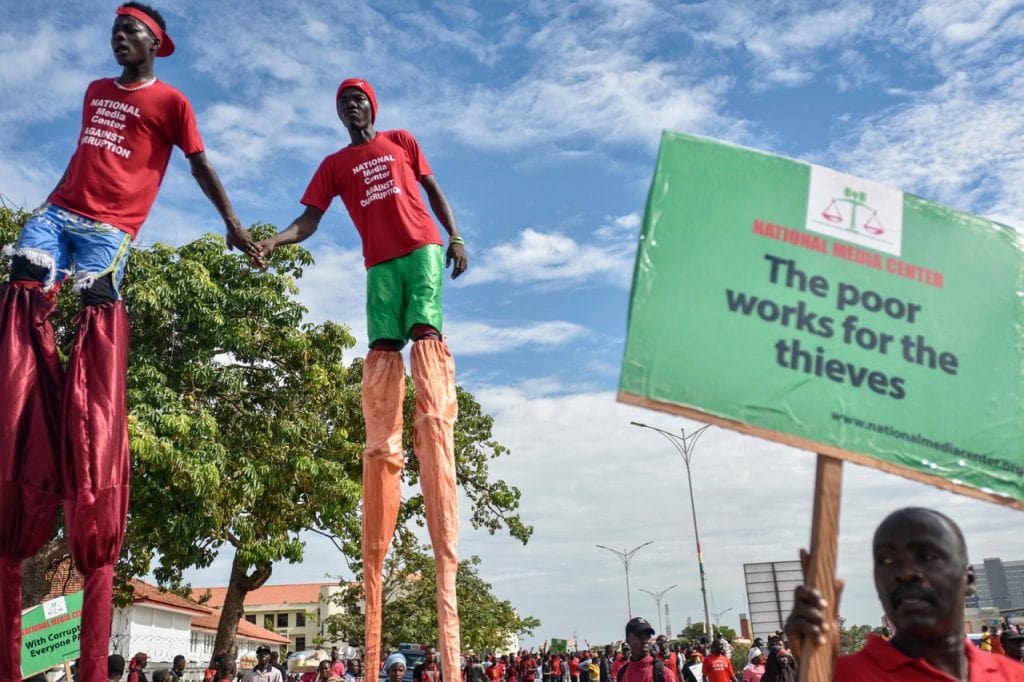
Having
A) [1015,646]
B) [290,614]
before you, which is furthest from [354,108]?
[290,614]

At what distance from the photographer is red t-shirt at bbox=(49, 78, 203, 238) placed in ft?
15.6

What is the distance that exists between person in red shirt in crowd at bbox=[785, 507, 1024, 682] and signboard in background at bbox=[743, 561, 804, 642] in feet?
49.8

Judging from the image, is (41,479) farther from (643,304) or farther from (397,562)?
(397,562)

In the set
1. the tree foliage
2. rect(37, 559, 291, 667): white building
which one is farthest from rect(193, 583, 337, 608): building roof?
Result: the tree foliage

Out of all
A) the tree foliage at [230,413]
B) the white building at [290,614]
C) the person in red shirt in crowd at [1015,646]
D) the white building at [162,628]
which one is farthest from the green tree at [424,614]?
the white building at [290,614]

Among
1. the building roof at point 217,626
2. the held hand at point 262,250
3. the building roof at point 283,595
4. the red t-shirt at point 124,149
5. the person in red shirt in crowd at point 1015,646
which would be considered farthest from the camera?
the building roof at point 283,595

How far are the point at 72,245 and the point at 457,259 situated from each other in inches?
89.8

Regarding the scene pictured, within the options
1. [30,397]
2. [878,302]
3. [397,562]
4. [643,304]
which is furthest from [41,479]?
[397,562]

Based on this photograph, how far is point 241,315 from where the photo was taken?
62.5 feet

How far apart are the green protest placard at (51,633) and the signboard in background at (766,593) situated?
1250cm

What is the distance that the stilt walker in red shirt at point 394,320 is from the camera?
550 centimetres

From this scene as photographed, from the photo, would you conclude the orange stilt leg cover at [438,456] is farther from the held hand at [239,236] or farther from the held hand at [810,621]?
the held hand at [810,621]

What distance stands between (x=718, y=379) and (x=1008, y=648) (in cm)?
1036

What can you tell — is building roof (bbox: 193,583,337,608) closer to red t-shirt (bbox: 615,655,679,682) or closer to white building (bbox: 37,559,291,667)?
white building (bbox: 37,559,291,667)
